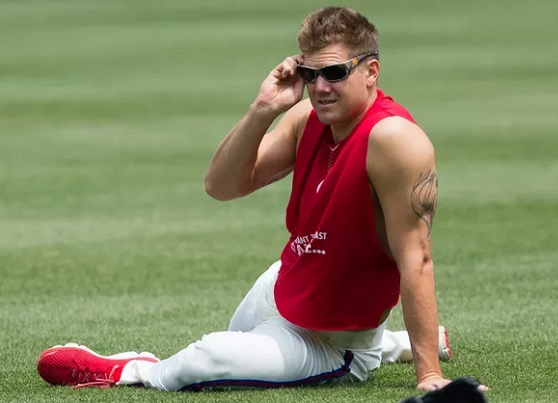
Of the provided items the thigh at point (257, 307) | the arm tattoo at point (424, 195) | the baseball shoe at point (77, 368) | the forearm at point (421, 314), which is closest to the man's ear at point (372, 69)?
the arm tattoo at point (424, 195)

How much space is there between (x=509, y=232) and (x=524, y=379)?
15.1 ft

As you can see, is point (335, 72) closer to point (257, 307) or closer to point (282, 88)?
point (282, 88)

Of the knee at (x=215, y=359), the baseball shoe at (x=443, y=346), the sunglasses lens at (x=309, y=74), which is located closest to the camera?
the knee at (x=215, y=359)

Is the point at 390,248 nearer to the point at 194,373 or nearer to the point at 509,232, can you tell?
the point at 194,373

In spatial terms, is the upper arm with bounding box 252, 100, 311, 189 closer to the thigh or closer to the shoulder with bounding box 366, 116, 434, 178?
the thigh

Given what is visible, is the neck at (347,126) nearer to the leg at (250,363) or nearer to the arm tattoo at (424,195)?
the arm tattoo at (424,195)

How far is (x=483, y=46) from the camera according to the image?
83.0 feet

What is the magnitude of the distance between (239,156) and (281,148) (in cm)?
21

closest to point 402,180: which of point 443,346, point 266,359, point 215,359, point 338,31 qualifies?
point 338,31

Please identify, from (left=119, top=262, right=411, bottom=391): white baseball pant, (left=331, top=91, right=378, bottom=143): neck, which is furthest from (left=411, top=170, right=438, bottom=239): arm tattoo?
(left=119, top=262, right=411, bottom=391): white baseball pant

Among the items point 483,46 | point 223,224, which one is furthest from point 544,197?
point 483,46

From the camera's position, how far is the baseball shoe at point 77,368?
667 centimetres

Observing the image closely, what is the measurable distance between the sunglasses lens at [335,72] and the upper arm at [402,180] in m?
0.27

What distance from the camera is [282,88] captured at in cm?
680
